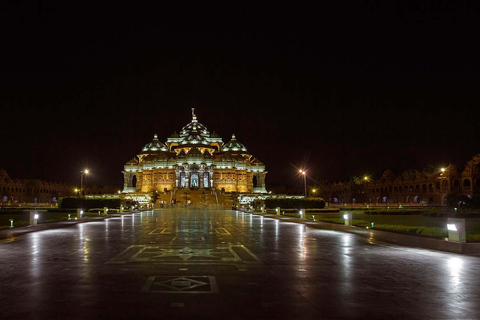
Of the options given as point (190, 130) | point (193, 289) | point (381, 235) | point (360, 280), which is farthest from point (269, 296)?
point (190, 130)

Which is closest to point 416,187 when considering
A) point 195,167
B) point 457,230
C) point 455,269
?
point 195,167

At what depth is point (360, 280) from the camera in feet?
39.0

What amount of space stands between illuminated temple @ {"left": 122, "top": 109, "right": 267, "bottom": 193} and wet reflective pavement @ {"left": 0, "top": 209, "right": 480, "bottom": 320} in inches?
4100

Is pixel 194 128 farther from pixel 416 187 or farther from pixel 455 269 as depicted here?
pixel 455 269

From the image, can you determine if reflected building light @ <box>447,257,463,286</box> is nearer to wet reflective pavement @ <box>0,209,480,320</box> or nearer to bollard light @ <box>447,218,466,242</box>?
wet reflective pavement @ <box>0,209,480,320</box>

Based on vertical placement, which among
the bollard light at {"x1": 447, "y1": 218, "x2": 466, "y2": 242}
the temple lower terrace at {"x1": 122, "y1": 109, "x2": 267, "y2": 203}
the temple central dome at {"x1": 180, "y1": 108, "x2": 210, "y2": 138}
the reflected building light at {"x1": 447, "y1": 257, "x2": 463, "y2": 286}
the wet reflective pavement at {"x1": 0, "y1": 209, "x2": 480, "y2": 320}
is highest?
the temple central dome at {"x1": 180, "y1": 108, "x2": 210, "y2": 138}

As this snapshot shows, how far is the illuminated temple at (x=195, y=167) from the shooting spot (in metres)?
128

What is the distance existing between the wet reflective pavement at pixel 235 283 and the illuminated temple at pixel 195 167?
104 m

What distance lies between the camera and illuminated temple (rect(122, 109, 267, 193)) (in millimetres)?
128000

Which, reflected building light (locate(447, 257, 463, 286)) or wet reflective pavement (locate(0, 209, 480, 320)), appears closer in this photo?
wet reflective pavement (locate(0, 209, 480, 320))

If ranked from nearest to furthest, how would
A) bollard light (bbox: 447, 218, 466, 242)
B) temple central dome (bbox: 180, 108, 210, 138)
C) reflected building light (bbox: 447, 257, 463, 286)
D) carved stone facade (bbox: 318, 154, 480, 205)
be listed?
reflected building light (bbox: 447, 257, 463, 286) → bollard light (bbox: 447, 218, 466, 242) → carved stone facade (bbox: 318, 154, 480, 205) → temple central dome (bbox: 180, 108, 210, 138)

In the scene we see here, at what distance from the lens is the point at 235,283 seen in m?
11.4

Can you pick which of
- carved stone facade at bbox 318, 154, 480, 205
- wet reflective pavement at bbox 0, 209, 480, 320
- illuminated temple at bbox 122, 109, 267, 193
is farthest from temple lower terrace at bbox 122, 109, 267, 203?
wet reflective pavement at bbox 0, 209, 480, 320

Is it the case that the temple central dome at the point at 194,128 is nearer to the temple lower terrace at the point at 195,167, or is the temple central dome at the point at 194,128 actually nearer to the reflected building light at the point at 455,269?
the temple lower terrace at the point at 195,167
